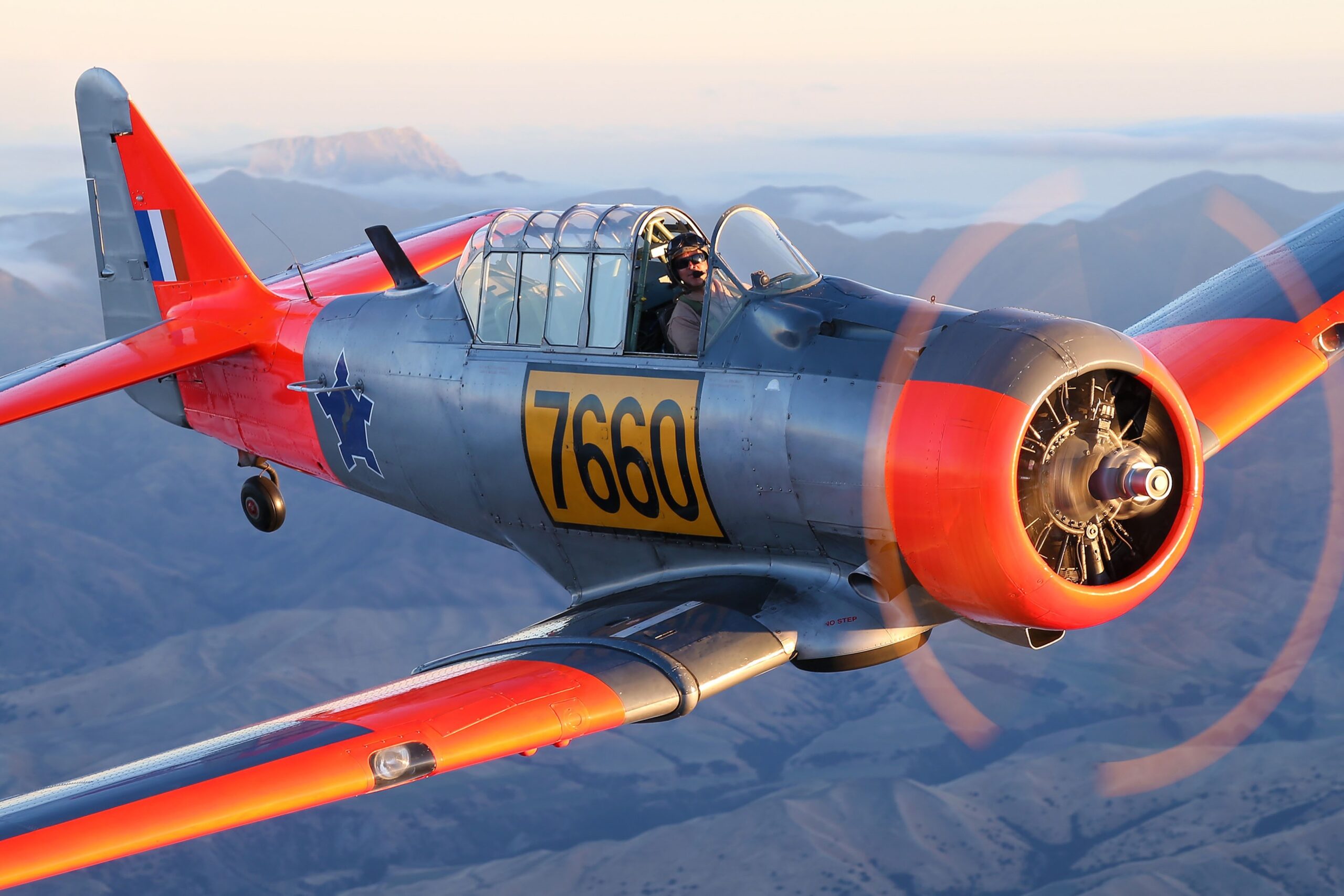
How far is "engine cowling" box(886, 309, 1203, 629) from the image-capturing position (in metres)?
9.07

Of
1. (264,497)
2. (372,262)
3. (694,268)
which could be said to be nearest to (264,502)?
(264,497)

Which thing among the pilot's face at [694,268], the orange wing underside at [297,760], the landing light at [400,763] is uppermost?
the pilot's face at [694,268]

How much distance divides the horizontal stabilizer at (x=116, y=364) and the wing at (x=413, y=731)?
5.93 metres

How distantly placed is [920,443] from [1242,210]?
7.46 metres

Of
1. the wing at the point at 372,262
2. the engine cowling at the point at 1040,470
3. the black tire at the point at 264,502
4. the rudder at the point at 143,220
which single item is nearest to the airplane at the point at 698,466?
the engine cowling at the point at 1040,470

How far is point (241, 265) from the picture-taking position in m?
15.9

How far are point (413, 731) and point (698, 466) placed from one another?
3.08m

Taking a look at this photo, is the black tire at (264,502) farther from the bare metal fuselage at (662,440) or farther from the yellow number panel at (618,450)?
the yellow number panel at (618,450)

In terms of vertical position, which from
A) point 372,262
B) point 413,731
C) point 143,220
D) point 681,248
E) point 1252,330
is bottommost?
point 413,731

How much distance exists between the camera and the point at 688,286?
11328 mm

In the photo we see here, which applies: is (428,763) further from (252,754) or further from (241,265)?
(241,265)

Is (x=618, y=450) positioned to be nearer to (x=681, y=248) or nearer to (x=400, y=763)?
(x=681, y=248)

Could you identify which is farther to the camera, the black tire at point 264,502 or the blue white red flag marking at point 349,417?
the black tire at point 264,502

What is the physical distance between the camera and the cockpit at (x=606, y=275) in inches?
419
